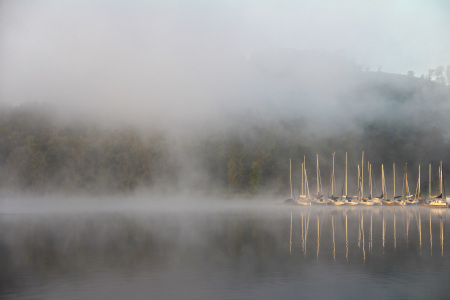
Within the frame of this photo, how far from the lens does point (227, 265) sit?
30.2 m

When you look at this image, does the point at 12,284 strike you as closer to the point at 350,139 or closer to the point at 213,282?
the point at 213,282

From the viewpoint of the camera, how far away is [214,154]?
15112 centimetres

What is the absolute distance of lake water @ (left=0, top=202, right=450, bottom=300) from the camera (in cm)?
2302

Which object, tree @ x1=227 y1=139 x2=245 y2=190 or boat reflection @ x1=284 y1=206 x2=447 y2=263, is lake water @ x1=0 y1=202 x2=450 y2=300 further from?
tree @ x1=227 y1=139 x2=245 y2=190

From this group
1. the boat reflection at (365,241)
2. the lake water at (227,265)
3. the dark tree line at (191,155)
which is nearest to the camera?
the lake water at (227,265)

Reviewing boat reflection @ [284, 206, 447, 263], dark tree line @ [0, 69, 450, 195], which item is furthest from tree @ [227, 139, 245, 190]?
boat reflection @ [284, 206, 447, 263]

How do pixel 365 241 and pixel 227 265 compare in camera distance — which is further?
pixel 365 241

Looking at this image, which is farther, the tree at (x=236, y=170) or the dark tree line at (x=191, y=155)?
the dark tree line at (x=191, y=155)

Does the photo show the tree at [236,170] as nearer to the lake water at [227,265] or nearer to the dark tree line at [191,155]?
the dark tree line at [191,155]

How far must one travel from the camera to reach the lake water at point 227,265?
2302 centimetres

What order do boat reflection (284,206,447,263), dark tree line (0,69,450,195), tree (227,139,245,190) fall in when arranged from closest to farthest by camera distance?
boat reflection (284,206,447,263), tree (227,139,245,190), dark tree line (0,69,450,195)

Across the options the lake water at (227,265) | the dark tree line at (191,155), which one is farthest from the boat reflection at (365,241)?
the dark tree line at (191,155)

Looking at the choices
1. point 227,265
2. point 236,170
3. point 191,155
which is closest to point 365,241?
point 227,265

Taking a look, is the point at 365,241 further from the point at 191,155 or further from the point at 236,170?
the point at 191,155
